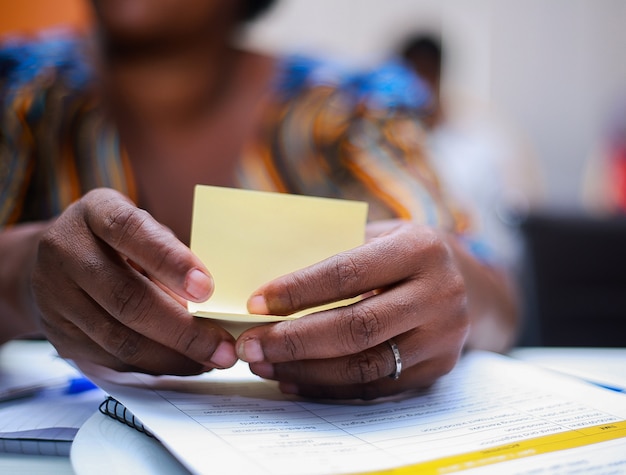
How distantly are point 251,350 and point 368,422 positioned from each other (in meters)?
0.09

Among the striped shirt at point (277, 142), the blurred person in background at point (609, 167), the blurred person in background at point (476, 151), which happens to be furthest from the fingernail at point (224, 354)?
the blurred person in background at point (609, 167)

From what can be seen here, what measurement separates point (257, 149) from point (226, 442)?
68 cm

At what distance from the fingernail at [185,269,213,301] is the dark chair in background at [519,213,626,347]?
880 mm

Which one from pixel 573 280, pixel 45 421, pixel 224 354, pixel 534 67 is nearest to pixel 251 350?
pixel 224 354

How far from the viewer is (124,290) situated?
14.3 inches

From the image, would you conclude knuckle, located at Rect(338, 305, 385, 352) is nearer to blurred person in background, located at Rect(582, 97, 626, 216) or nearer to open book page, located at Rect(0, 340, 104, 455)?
open book page, located at Rect(0, 340, 104, 455)

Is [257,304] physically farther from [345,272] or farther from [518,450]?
[518,450]

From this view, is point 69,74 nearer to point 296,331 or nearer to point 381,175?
point 381,175

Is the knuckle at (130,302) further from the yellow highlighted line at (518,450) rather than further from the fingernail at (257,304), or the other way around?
the yellow highlighted line at (518,450)

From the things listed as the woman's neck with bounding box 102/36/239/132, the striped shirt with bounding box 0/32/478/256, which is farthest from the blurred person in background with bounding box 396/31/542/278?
the woman's neck with bounding box 102/36/239/132

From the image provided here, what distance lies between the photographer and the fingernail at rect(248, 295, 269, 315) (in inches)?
14.5

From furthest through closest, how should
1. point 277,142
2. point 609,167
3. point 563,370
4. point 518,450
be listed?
point 609,167 < point 277,142 < point 563,370 < point 518,450

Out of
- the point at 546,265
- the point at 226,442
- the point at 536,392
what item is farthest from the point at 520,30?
the point at 226,442

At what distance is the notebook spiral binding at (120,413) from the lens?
34 centimetres
